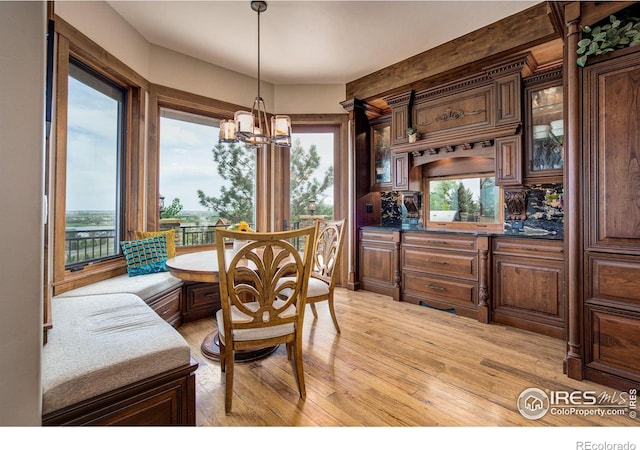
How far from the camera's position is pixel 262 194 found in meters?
4.36

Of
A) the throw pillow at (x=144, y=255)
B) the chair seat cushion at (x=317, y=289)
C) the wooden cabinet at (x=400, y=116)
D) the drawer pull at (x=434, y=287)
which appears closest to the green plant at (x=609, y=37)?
the wooden cabinet at (x=400, y=116)

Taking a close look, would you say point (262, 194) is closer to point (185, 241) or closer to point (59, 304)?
point (185, 241)

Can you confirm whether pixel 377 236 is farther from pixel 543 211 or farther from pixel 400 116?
pixel 543 211

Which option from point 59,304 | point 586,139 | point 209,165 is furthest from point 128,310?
point 586,139

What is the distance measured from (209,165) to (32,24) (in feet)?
10.2

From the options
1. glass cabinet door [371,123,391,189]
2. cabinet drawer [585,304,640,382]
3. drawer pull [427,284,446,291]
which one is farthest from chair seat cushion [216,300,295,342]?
glass cabinet door [371,123,391,189]

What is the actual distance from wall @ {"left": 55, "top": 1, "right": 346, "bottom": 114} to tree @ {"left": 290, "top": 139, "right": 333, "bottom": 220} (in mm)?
647

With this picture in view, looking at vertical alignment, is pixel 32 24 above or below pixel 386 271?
above

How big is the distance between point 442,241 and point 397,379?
6.11ft

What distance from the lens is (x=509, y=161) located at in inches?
120

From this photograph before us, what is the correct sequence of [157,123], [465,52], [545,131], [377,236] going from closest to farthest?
1. [545,131]
2. [465,52]
3. [157,123]
4. [377,236]

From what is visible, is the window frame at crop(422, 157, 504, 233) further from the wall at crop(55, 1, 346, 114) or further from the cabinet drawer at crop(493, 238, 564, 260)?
the wall at crop(55, 1, 346, 114)

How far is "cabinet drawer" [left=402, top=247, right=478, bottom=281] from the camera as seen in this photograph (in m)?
3.10

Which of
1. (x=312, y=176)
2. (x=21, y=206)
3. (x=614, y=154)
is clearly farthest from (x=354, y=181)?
(x=21, y=206)
